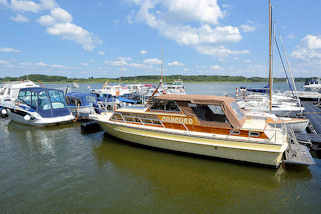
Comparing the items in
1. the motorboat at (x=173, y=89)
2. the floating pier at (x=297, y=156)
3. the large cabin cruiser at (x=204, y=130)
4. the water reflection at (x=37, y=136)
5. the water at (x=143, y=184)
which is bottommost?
the water at (x=143, y=184)

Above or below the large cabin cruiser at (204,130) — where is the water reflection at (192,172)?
below

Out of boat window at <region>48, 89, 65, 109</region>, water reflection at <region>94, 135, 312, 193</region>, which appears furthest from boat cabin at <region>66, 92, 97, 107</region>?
water reflection at <region>94, 135, 312, 193</region>

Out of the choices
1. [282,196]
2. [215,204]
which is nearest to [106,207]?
[215,204]

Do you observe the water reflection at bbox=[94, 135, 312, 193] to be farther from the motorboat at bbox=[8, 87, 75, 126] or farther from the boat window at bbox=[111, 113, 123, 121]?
the motorboat at bbox=[8, 87, 75, 126]

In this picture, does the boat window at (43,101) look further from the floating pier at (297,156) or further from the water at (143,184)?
the floating pier at (297,156)

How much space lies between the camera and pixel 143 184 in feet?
22.2

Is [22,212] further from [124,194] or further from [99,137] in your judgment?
[99,137]

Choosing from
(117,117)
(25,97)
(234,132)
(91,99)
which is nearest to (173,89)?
(91,99)

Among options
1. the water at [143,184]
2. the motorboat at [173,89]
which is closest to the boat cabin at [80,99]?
the water at [143,184]

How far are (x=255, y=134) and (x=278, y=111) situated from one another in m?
10.3

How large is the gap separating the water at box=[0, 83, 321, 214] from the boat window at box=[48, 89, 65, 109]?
6.36 m

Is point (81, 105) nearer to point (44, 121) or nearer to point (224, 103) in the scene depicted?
point (44, 121)

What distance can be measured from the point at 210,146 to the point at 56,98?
45.6 feet

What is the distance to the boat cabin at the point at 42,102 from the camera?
14945 millimetres
